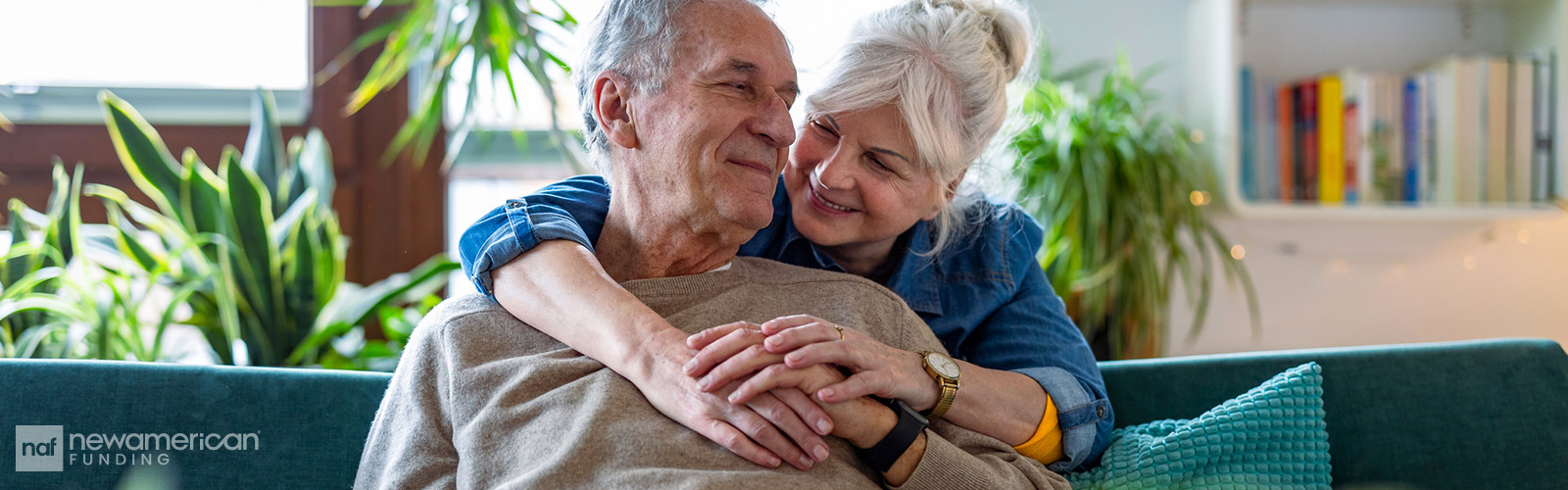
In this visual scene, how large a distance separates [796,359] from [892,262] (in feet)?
1.72

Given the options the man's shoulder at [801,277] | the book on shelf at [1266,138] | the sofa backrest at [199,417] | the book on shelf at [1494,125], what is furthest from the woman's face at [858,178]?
the book on shelf at [1494,125]

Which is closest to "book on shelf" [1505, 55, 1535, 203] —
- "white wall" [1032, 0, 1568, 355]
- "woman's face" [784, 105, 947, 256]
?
"white wall" [1032, 0, 1568, 355]

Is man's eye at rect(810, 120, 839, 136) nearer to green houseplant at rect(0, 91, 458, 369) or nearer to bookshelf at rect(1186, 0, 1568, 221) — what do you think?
green houseplant at rect(0, 91, 458, 369)

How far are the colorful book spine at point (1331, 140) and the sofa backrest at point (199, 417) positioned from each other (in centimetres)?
202

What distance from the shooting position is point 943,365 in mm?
1131

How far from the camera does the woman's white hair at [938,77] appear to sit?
1364 millimetres

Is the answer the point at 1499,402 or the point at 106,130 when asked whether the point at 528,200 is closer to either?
the point at 1499,402

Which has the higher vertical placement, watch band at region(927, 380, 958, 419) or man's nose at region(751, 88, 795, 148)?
man's nose at region(751, 88, 795, 148)

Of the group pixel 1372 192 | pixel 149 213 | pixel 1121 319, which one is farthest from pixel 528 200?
pixel 1372 192

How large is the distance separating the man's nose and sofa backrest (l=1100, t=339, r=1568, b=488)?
24.6 inches

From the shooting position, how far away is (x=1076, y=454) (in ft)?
4.08

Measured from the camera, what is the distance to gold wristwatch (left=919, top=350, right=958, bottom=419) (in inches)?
44.0

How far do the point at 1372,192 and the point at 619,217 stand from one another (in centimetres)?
186

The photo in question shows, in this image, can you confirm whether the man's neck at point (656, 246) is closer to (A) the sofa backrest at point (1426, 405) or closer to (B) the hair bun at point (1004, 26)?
(B) the hair bun at point (1004, 26)
